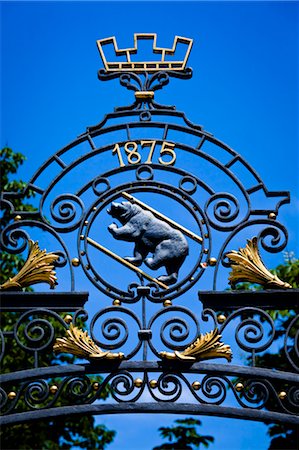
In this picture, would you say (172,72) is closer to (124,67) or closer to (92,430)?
(124,67)

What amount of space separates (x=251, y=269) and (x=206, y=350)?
53cm

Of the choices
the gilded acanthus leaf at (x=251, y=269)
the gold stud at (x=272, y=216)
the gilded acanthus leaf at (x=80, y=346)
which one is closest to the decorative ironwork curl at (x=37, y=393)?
the gilded acanthus leaf at (x=80, y=346)

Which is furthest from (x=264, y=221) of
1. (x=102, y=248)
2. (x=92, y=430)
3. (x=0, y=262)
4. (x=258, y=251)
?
(x=92, y=430)

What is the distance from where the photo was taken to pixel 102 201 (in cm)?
744

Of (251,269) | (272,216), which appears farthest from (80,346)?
(272,216)

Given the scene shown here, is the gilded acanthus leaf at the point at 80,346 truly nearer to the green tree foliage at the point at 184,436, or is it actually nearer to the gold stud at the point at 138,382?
the gold stud at the point at 138,382

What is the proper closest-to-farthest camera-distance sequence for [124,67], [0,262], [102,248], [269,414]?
1. [269,414]
2. [102,248]
3. [124,67]
4. [0,262]

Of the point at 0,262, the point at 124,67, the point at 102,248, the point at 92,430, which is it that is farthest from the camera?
the point at 92,430

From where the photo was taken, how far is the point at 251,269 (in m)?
7.20

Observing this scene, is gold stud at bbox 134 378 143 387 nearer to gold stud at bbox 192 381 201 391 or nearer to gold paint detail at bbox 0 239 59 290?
gold stud at bbox 192 381 201 391

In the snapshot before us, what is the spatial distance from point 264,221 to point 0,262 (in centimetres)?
570

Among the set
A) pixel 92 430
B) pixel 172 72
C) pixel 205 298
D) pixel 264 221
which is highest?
pixel 92 430

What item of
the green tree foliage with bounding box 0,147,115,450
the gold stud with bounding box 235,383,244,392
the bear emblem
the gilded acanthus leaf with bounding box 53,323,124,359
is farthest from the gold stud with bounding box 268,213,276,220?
the green tree foliage with bounding box 0,147,115,450

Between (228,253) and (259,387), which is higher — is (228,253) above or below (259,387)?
above
